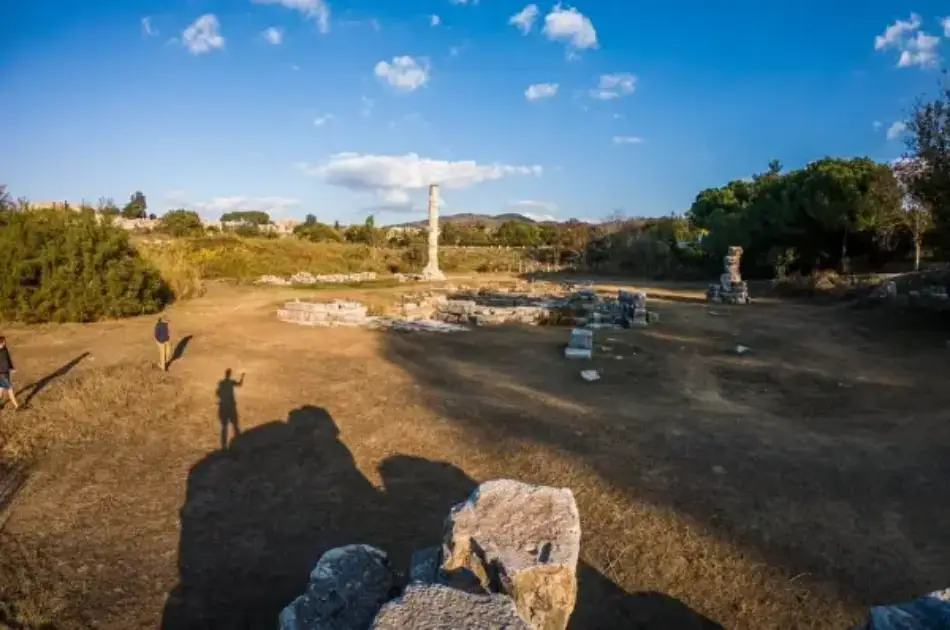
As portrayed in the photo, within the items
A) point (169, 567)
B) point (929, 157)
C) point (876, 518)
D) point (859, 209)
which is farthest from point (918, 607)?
point (859, 209)

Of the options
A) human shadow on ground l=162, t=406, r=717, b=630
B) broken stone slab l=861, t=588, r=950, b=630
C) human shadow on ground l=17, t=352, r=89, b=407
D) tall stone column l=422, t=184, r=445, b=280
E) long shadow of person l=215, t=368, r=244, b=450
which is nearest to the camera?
broken stone slab l=861, t=588, r=950, b=630

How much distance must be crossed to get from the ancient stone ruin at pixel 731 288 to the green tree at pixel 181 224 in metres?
41.4

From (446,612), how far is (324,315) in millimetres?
15621

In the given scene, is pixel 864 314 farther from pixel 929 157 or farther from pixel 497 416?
pixel 497 416

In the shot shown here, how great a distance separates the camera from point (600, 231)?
182 feet

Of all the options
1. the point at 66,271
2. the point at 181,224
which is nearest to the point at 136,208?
the point at 181,224

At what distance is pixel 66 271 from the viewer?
16.8 metres

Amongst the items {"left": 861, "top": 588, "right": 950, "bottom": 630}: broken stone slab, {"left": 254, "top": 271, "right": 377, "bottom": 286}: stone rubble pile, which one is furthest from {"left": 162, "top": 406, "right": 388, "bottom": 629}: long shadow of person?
{"left": 254, "top": 271, "right": 377, "bottom": 286}: stone rubble pile

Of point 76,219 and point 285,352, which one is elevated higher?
point 76,219

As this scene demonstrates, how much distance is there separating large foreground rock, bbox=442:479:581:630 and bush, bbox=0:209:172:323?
1677 cm

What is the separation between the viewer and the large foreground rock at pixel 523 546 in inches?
138

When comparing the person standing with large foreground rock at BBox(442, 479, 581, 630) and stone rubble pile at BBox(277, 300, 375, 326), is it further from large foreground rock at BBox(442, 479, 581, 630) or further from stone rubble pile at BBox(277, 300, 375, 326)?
large foreground rock at BBox(442, 479, 581, 630)

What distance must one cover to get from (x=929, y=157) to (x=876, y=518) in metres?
14.5

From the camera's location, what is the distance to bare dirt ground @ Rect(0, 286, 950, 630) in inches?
201
